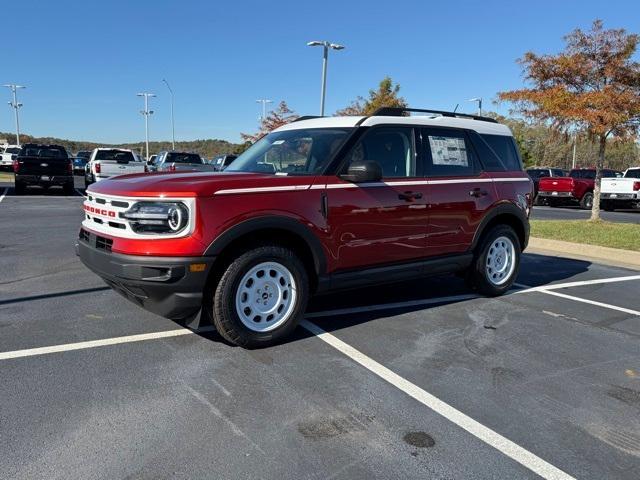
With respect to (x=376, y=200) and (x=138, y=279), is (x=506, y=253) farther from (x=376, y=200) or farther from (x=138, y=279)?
(x=138, y=279)

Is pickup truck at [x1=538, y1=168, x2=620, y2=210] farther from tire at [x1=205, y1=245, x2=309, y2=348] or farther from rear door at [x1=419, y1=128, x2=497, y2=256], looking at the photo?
tire at [x1=205, y1=245, x2=309, y2=348]

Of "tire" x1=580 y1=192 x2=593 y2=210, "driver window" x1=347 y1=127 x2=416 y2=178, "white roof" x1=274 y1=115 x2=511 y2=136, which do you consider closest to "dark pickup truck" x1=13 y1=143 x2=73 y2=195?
"white roof" x1=274 y1=115 x2=511 y2=136

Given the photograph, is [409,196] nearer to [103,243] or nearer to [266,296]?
[266,296]

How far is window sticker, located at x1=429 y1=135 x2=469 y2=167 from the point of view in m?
5.45

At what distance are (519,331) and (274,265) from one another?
2460 mm

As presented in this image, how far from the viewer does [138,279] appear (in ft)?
12.5

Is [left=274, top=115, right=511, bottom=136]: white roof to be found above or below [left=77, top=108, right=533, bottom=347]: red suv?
above

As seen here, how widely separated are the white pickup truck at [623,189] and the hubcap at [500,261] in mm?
17978

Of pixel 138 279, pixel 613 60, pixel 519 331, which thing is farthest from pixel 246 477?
pixel 613 60

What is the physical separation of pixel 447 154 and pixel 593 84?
32.2ft

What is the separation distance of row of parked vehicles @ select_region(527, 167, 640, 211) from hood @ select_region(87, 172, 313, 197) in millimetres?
19098

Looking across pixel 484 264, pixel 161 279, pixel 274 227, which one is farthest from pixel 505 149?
pixel 161 279

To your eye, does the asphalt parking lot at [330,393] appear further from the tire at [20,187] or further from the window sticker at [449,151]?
the tire at [20,187]

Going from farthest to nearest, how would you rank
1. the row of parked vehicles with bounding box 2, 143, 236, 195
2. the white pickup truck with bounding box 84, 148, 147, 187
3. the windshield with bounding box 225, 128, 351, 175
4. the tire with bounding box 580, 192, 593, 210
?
the tire with bounding box 580, 192, 593, 210 < the row of parked vehicles with bounding box 2, 143, 236, 195 < the white pickup truck with bounding box 84, 148, 147, 187 < the windshield with bounding box 225, 128, 351, 175
